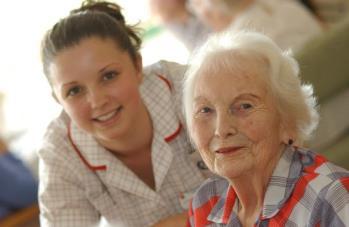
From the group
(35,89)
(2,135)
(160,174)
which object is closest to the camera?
(160,174)

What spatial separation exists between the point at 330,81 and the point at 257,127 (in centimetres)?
97

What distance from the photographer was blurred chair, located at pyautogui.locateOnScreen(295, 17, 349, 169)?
1972 millimetres

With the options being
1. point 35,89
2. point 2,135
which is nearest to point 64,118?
point 2,135

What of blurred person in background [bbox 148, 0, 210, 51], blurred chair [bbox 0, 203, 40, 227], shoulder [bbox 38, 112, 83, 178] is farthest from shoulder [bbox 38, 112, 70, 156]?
blurred chair [bbox 0, 203, 40, 227]

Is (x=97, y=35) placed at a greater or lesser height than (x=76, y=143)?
greater

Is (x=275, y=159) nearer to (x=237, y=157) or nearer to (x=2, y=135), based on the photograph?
(x=237, y=157)

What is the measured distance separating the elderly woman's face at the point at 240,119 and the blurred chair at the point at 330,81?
0.81 metres

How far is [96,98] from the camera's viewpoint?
5.13 ft

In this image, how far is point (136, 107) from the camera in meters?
1.67

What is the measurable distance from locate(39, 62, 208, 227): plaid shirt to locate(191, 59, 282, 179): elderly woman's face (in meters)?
0.53

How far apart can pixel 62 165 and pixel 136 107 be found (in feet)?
1.04

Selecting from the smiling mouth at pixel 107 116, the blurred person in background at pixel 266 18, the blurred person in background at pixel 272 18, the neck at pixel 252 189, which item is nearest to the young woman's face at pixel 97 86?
the smiling mouth at pixel 107 116

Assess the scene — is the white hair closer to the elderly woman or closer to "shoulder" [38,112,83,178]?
the elderly woman

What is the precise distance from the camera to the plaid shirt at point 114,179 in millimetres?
1695
